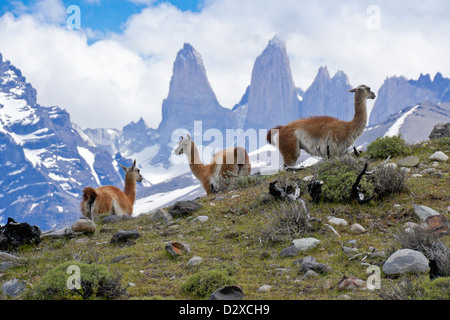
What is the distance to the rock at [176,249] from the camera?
5723 millimetres

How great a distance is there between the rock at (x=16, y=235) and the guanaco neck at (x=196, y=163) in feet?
23.2

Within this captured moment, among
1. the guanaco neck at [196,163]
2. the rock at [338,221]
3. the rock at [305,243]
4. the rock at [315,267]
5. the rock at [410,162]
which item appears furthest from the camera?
the guanaco neck at [196,163]

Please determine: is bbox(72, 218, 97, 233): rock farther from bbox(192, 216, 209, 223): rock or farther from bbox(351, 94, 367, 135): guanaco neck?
bbox(351, 94, 367, 135): guanaco neck

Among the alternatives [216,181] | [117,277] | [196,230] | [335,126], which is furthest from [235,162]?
[117,277]

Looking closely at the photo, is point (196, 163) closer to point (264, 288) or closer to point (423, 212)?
point (423, 212)

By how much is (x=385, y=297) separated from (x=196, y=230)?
4309 mm

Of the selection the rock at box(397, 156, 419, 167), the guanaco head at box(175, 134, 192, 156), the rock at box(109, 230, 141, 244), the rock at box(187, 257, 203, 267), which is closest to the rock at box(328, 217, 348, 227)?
the rock at box(187, 257, 203, 267)

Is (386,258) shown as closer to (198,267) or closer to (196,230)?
(198,267)

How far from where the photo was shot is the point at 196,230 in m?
7.25

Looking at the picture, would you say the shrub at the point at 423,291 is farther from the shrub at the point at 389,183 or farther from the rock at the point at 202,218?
the rock at the point at 202,218

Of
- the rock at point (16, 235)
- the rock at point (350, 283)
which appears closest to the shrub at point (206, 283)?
the rock at point (350, 283)

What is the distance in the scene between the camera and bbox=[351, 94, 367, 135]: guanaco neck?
479 inches

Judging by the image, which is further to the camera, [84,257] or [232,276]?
[84,257]
